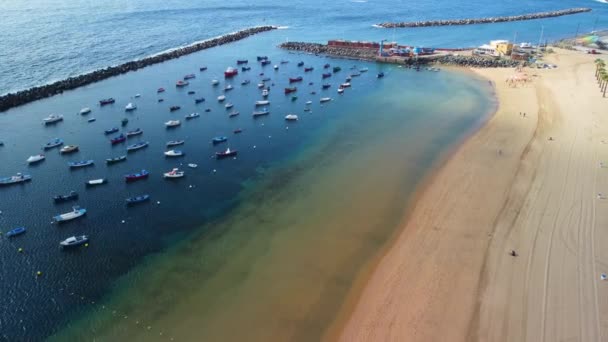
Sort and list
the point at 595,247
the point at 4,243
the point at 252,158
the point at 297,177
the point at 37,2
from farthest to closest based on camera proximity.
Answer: the point at 37,2 < the point at 252,158 < the point at 297,177 < the point at 4,243 < the point at 595,247

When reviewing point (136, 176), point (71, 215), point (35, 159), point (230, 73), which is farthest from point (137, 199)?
point (230, 73)

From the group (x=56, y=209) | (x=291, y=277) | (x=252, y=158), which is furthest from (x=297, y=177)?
(x=56, y=209)

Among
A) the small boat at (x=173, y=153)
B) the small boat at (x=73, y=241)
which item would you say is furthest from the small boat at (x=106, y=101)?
the small boat at (x=73, y=241)

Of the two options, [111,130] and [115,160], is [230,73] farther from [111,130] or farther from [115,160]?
[115,160]

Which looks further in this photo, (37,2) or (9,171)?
(37,2)

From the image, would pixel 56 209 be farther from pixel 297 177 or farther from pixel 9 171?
pixel 297 177

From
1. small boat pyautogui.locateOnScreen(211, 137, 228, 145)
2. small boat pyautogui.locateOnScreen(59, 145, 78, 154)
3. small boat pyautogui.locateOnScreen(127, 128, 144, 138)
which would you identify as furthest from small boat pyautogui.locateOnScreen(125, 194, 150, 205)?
small boat pyautogui.locateOnScreen(127, 128, 144, 138)
